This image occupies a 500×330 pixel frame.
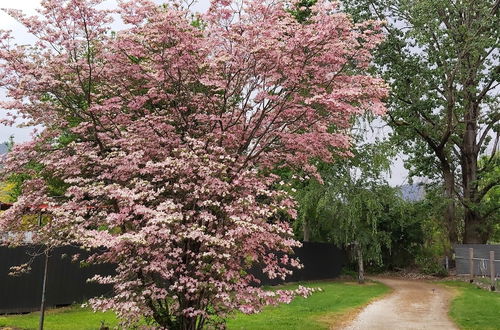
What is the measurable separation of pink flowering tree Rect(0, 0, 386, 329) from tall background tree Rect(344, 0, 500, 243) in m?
13.3

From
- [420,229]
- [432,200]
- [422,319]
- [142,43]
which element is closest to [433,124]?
[432,200]

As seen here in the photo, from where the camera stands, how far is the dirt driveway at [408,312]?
11656 millimetres

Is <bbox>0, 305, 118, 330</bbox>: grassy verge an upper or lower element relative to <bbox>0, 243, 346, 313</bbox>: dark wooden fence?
lower

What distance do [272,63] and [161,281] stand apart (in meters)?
3.96

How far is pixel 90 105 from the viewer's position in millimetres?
8156

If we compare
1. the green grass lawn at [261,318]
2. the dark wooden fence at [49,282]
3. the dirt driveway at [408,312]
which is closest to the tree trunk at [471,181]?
the dirt driveway at [408,312]

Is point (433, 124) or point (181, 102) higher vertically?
point (433, 124)

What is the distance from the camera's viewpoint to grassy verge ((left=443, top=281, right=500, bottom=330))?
1139 cm

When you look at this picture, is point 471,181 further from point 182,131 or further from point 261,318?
point 182,131

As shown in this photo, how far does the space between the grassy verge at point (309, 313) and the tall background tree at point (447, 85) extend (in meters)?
8.89

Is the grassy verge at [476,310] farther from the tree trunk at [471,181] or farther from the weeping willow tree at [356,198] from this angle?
the tree trunk at [471,181]

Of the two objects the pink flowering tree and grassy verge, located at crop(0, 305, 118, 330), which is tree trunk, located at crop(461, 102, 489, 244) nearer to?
the pink flowering tree

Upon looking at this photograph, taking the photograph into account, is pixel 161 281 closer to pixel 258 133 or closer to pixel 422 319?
pixel 258 133

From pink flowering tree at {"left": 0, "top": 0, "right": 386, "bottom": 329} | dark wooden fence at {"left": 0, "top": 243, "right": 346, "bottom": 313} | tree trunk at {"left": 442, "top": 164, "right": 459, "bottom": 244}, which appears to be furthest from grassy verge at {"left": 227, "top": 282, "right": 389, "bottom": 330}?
tree trunk at {"left": 442, "top": 164, "right": 459, "bottom": 244}
